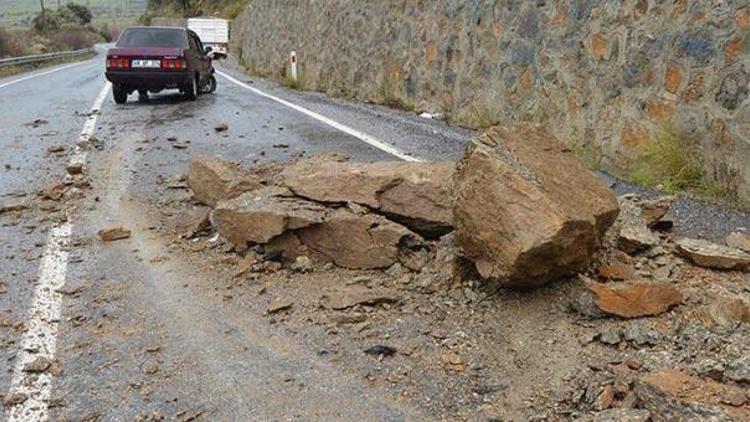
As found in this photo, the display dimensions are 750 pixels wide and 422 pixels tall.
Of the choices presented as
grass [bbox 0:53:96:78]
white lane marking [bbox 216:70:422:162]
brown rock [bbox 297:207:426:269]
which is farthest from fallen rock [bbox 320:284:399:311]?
grass [bbox 0:53:96:78]

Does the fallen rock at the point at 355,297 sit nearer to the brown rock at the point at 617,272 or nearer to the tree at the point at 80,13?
the brown rock at the point at 617,272

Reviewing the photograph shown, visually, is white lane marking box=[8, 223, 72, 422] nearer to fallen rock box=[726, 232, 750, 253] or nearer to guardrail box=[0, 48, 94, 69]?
fallen rock box=[726, 232, 750, 253]

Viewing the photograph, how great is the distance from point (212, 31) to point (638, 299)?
50.4 m

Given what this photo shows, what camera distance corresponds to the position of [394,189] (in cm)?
497

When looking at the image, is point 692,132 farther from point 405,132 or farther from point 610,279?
point 405,132

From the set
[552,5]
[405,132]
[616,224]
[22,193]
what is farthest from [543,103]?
[22,193]

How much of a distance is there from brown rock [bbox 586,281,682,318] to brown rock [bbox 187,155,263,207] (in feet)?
9.87

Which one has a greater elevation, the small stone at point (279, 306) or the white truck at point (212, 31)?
the small stone at point (279, 306)

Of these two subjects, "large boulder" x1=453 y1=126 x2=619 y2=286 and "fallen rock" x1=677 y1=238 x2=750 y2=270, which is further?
"fallen rock" x1=677 y1=238 x2=750 y2=270

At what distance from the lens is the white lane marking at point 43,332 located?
322 centimetres

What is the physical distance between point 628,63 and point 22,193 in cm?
621

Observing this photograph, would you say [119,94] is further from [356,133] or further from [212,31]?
[212,31]

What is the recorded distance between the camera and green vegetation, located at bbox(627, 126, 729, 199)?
5965 mm

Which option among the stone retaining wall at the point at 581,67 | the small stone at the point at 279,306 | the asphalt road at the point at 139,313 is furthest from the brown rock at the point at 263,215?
the stone retaining wall at the point at 581,67
